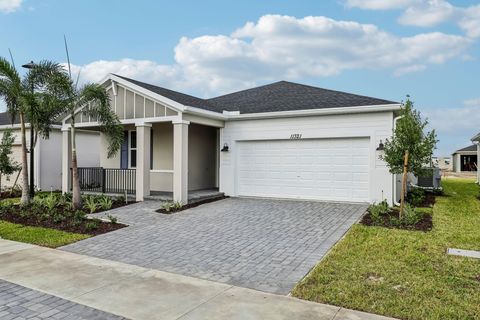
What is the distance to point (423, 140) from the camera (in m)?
9.39

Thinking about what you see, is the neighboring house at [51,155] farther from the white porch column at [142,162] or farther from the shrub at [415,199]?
the shrub at [415,199]

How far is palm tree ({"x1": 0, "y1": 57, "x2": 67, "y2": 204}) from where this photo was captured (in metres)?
11.1

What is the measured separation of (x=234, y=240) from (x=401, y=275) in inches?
136

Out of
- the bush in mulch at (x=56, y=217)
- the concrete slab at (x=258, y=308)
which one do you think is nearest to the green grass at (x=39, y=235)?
the bush in mulch at (x=56, y=217)

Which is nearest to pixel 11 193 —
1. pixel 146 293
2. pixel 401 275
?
pixel 146 293

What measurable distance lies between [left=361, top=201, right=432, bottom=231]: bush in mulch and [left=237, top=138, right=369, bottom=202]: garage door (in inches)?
72.7

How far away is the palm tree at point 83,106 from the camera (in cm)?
1129

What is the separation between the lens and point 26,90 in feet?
38.6

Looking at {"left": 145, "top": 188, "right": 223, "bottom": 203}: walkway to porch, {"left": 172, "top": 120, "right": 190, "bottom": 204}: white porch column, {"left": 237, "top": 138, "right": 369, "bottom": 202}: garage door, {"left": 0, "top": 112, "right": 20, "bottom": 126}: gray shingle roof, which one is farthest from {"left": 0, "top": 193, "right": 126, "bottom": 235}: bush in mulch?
{"left": 0, "top": 112, "right": 20, "bottom": 126}: gray shingle roof

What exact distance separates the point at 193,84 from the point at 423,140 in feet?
57.8

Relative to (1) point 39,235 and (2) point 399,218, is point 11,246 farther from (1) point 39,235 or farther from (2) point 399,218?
(2) point 399,218

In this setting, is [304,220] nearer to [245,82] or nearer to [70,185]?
[70,185]

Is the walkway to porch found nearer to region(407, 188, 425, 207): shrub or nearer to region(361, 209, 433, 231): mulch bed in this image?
region(361, 209, 433, 231): mulch bed

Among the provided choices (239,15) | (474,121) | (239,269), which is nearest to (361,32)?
(239,15)
